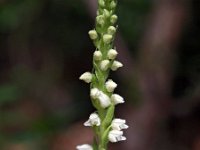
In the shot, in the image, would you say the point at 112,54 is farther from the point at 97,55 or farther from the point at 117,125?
the point at 117,125

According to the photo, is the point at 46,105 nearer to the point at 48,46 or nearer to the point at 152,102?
the point at 48,46

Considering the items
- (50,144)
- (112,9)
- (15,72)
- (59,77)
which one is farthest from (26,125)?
(112,9)

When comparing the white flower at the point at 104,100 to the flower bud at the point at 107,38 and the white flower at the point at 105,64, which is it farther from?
the flower bud at the point at 107,38

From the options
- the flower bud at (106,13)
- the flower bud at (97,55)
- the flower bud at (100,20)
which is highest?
the flower bud at (106,13)

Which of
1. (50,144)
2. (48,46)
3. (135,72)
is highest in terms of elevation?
(48,46)

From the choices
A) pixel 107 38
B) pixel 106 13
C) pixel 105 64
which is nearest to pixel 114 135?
pixel 105 64

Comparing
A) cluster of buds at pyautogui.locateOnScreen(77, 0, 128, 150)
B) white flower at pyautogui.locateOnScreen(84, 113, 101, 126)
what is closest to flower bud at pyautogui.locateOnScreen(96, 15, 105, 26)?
cluster of buds at pyautogui.locateOnScreen(77, 0, 128, 150)

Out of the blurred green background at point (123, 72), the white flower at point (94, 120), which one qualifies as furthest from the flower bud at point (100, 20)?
the blurred green background at point (123, 72)

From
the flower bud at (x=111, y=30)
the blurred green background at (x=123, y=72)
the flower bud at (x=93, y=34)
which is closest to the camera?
the flower bud at (x=111, y=30)
